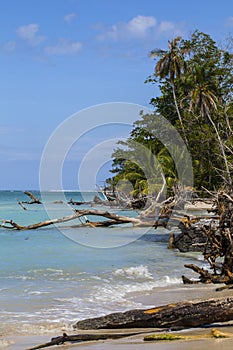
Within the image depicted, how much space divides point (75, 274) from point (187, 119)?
32004mm

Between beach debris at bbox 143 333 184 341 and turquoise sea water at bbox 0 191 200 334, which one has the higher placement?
beach debris at bbox 143 333 184 341

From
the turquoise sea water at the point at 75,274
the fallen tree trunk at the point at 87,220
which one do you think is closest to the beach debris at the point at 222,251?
the turquoise sea water at the point at 75,274

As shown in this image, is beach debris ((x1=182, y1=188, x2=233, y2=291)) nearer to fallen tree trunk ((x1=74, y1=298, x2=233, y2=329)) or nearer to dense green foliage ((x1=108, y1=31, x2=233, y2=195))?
fallen tree trunk ((x1=74, y1=298, x2=233, y2=329))

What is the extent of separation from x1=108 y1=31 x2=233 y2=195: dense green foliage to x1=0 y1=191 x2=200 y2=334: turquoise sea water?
1756cm

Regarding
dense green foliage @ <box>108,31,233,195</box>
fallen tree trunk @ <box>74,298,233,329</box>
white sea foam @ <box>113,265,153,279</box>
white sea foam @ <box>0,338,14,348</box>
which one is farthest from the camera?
dense green foliage @ <box>108,31,233,195</box>

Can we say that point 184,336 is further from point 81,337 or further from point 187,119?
point 187,119

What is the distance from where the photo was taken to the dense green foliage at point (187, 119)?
143ft

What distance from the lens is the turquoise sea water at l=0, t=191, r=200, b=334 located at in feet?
31.8

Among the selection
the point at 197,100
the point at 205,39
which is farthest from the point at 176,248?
the point at 205,39

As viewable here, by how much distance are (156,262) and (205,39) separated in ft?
111

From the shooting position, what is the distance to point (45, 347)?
6621 mm

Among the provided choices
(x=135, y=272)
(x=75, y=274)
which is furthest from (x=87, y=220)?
(x=75, y=274)

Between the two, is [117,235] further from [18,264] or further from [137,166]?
[137,166]

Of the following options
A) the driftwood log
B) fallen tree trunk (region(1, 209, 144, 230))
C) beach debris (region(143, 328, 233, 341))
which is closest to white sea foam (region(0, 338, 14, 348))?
beach debris (region(143, 328, 233, 341))
